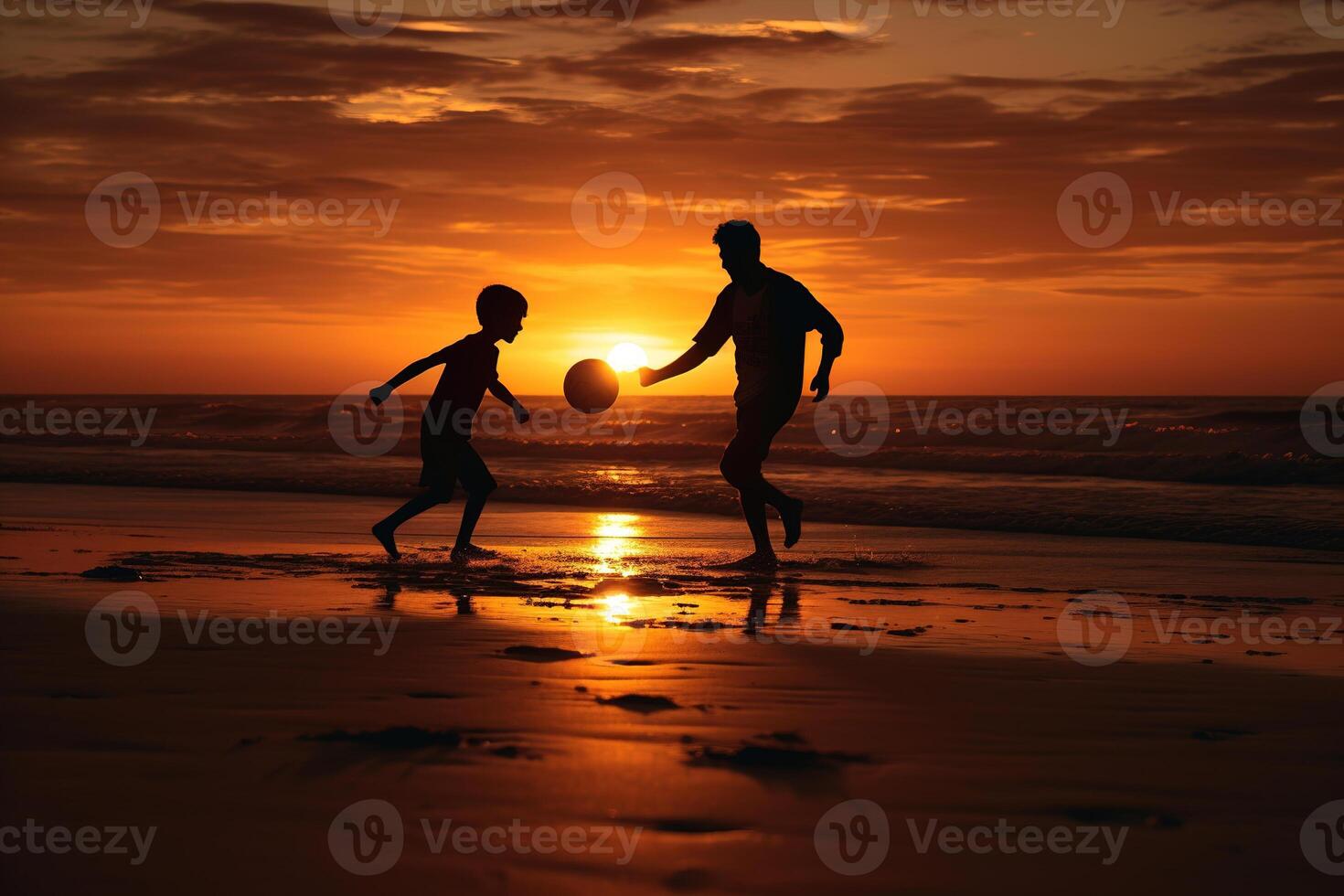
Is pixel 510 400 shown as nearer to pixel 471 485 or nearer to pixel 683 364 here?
pixel 471 485

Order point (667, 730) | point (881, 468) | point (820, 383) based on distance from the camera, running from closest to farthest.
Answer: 1. point (667, 730)
2. point (820, 383)
3. point (881, 468)

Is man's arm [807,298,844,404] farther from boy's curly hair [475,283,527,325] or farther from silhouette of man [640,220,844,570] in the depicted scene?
boy's curly hair [475,283,527,325]

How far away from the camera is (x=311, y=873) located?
9.12ft

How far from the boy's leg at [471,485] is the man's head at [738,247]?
2.22 metres

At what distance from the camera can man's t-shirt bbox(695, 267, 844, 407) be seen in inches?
341

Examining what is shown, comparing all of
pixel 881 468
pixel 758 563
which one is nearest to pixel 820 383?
pixel 758 563

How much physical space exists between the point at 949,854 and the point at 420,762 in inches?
56.8

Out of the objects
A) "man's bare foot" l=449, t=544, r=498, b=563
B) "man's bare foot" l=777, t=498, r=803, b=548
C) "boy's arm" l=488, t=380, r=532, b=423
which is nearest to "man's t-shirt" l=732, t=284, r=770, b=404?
"man's bare foot" l=777, t=498, r=803, b=548

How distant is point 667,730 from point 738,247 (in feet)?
16.9

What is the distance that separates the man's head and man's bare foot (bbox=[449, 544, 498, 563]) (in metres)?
2.67

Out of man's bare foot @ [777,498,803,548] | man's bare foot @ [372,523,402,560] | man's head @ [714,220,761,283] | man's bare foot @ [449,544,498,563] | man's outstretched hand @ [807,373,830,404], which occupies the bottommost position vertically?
man's bare foot @ [372,523,402,560]

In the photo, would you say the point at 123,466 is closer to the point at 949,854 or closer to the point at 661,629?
the point at 661,629

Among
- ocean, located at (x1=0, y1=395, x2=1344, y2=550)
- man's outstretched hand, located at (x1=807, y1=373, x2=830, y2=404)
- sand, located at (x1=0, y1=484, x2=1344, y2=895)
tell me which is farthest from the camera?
ocean, located at (x1=0, y1=395, x2=1344, y2=550)

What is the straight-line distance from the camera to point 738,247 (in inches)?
340
